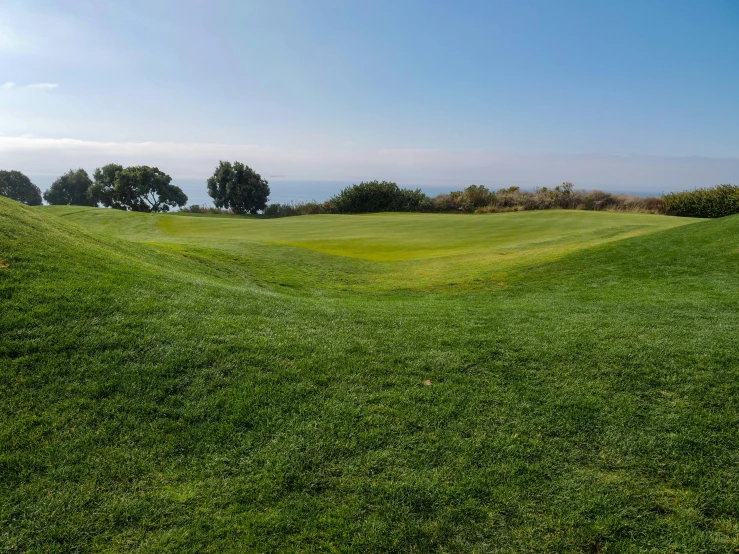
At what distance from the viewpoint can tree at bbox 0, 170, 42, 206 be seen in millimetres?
64625

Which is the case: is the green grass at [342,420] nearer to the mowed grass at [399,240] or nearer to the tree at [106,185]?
the mowed grass at [399,240]

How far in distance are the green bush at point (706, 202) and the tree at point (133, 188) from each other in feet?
199

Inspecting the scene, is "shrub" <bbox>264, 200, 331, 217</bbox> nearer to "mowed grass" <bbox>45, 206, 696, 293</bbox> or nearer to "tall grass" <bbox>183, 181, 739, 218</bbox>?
"tall grass" <bbox>183, 181, 739, 218</bbox>

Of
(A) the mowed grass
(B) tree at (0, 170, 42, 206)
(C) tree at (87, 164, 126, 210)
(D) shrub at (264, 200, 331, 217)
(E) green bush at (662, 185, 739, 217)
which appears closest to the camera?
(A) the mowed grass

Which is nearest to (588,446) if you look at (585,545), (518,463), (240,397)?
(518,463)

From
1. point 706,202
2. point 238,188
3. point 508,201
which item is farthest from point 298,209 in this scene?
point 706,202

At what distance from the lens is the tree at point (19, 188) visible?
6462 cm

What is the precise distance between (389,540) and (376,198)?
46.0m

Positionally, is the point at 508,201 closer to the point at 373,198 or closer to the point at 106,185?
the point at 373,198

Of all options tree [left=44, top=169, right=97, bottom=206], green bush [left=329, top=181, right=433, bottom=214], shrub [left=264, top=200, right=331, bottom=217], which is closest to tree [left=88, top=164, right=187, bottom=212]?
tree [left=44, top=169, right=97, bottom=206]

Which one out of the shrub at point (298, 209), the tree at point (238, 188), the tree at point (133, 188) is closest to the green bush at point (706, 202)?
the shrub at point (298, 209)

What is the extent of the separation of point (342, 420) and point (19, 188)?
86900mm

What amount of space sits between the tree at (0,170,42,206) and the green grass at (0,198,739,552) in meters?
78.4

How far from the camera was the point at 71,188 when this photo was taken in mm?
66500
